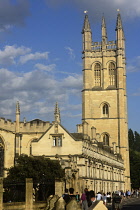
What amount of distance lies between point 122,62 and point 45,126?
32449 mm

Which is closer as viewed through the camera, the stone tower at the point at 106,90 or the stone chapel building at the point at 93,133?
the stone chapel building at the point at 93,133

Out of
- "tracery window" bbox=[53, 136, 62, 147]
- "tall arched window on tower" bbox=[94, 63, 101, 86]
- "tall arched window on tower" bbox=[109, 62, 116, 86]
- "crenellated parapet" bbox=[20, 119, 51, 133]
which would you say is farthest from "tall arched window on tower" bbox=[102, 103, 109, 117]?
"tracery window" bbox=[53, 136, 62, 147]

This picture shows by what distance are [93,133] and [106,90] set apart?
21.3 m

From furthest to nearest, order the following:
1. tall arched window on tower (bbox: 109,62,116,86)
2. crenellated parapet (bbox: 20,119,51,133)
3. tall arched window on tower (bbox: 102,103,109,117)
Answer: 1. tall arched window on tower (bbox: 109,62,116,86)
2. tall arched window on tower (bbox: 102,103,109,117)
3. crenellated parapet (bbox: 20,119,51,133)

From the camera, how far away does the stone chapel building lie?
50.0m

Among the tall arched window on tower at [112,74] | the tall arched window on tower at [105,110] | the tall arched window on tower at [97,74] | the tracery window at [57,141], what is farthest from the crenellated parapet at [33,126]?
the tall arched window on tower at [112,74]

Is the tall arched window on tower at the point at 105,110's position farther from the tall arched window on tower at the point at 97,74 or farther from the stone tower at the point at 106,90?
the tall arched window on tower at the point at 97,74

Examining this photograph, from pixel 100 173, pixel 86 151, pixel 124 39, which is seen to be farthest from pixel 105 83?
pixel 86 151

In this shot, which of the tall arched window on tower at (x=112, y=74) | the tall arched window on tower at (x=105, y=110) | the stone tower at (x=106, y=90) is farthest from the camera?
the tall arched window on tower at (x=112, y=74)

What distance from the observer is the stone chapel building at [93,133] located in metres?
50.0

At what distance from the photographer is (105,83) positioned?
84.6 m

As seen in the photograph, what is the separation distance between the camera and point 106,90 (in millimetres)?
83875

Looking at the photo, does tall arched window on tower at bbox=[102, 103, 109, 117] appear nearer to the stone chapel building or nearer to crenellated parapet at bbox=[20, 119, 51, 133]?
the stone chapel building

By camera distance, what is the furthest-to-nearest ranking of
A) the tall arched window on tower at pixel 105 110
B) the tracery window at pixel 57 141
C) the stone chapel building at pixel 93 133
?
the tall arched window on tower at pixel 105 110 → the tracery window at pixel 57 141 → the stone chapel building at pixel 93 133
